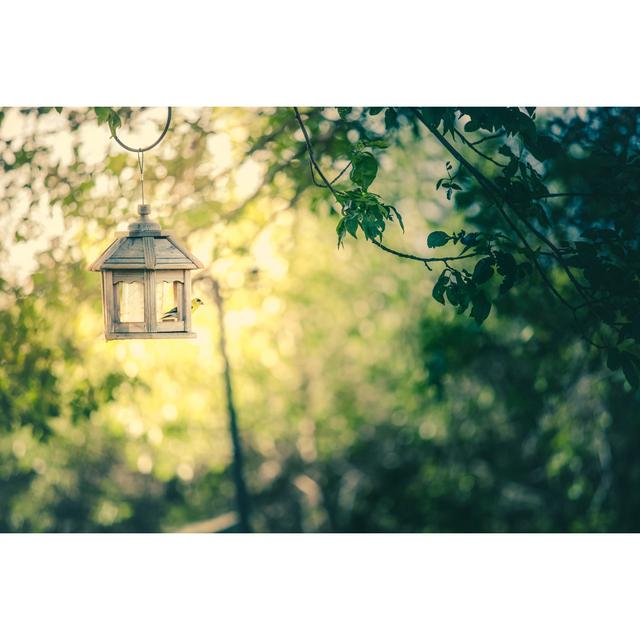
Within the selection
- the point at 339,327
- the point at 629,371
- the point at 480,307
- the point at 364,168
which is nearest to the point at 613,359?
the point at 629,371

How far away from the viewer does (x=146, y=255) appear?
176 cm

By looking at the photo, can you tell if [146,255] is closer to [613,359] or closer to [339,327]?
[613,359]

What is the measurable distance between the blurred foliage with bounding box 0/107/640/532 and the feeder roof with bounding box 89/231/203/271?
0.75ft

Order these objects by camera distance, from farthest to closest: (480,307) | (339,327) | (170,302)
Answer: (339,327), (170,302), (480,307)

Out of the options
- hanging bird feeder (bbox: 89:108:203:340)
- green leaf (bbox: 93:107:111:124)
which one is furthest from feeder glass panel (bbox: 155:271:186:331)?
green leaf (bbox: 93:107:111:124)

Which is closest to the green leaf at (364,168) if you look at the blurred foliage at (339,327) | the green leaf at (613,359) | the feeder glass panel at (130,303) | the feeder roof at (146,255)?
the blurred foliage at (339,327)

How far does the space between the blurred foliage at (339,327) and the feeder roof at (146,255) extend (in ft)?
0.75

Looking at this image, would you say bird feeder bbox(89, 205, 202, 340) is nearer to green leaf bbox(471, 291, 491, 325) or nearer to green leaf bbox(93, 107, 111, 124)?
green leaf bbox(93, 107, 111, 124)

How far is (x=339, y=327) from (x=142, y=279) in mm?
3044

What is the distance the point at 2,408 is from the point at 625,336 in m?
2.00

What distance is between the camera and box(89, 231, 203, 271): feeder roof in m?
1.75

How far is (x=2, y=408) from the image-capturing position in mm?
2688
